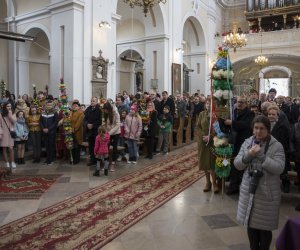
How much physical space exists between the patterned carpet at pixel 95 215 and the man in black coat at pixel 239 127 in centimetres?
96

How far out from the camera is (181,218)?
4.66 meters

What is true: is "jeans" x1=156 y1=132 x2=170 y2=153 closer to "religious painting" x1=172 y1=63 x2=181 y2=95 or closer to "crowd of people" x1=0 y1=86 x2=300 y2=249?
"crowd of people" x1=0 y1=86 x2=300 y2=249

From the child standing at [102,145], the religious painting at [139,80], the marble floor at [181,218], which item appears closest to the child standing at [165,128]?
the child standing at [102,145]

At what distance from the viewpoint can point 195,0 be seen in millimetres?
19906

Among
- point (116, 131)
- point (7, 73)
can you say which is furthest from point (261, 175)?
point (7, 73)

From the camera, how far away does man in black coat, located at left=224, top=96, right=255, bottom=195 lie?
5.45 metres

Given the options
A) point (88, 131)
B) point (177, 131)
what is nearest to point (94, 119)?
point (88, 131)

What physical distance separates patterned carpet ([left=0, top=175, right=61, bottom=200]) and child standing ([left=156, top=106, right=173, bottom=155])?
3603 mm

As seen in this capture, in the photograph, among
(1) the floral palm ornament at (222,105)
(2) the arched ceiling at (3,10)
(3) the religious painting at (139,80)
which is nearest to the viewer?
(1) the floral palm ornament at (222,105)

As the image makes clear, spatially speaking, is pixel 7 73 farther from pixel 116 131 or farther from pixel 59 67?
pixel 116 131

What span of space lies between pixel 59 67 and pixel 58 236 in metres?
9.05

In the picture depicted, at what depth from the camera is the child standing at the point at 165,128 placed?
9445 millimetres

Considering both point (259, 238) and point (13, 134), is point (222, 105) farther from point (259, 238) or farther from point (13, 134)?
point (13, 134)

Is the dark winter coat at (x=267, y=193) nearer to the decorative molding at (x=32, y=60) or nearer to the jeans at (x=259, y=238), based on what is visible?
the jeans at (x=259, y=238)
